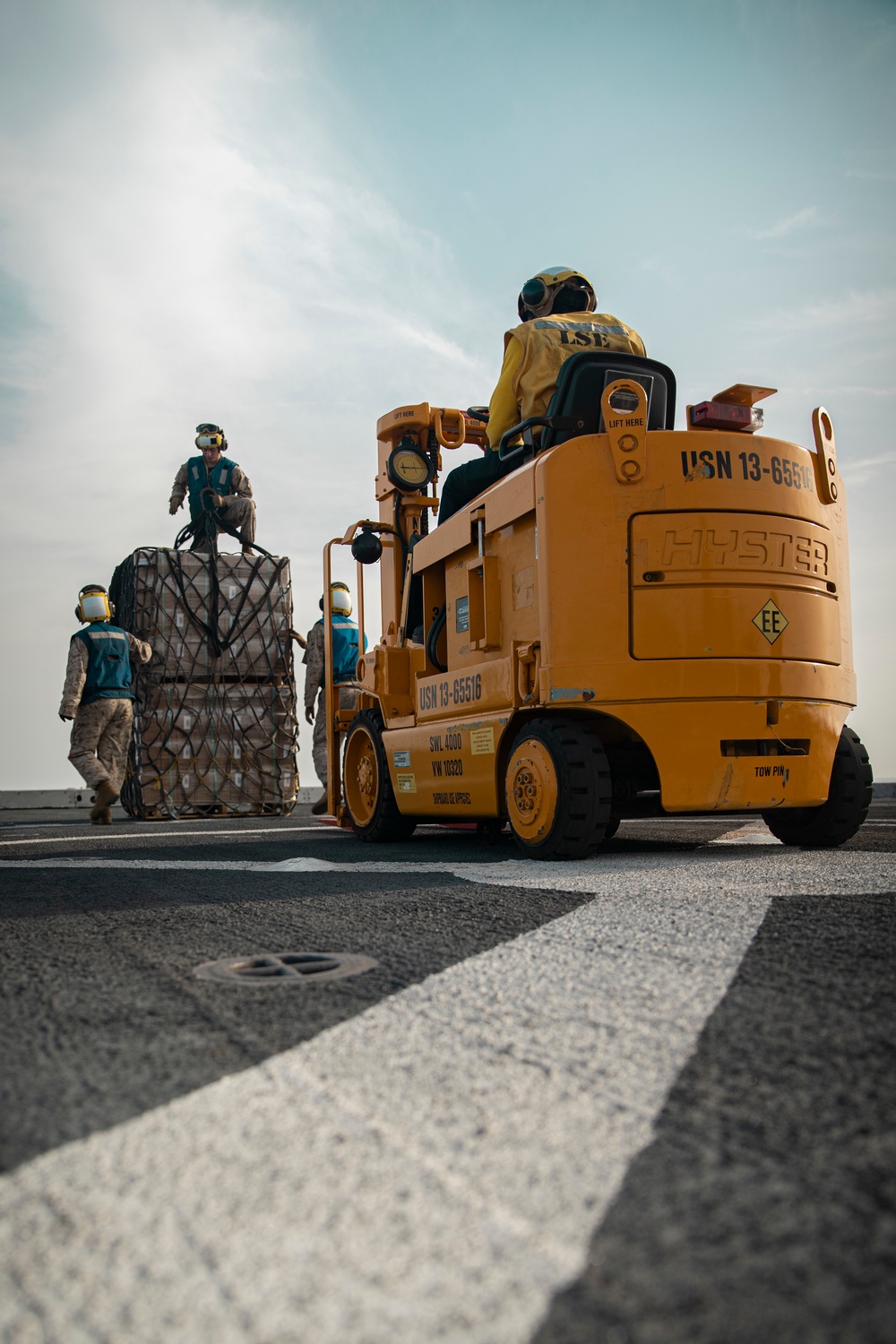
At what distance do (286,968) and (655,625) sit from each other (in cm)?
286

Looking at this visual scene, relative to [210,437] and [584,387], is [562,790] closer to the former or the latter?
[584,387]

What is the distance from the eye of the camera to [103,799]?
10.6 meters

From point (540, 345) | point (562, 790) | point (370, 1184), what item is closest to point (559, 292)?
point (540, 345)

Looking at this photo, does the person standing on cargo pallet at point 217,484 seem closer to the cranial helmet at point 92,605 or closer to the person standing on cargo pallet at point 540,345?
the cranial helmet at point 92,605

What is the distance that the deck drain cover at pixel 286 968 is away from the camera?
6.72ft

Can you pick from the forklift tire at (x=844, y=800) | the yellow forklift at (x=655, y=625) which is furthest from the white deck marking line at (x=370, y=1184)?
the forklift tire at (x=844, y=800)

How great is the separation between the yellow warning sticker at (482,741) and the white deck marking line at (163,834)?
2306mm

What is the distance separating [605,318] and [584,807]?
9.15 feet

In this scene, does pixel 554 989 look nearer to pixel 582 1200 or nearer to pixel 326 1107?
pixel 326 1107

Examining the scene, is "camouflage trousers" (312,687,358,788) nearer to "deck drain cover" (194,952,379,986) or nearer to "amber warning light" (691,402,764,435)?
"amber warning light" (691,402,764,435)

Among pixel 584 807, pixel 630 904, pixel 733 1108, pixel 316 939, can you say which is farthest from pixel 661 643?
pixel 733 1108

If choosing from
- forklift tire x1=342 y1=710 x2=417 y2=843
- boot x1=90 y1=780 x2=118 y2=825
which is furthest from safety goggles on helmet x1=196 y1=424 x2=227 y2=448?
forklift tire x1=342 y1=710 x2=417 y2=843

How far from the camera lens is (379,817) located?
268 inches

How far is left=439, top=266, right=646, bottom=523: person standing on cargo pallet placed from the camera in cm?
537
